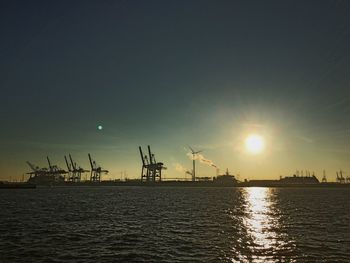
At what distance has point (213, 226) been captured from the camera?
40156 mm

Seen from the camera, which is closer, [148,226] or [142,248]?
[142,248]

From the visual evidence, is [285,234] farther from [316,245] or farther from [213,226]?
[213,226]

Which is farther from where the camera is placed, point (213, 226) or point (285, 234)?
point (213, 226)

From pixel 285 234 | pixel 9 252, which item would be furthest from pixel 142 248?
pixel 285 234

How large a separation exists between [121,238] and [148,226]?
8.99m

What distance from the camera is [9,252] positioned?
80.2ft

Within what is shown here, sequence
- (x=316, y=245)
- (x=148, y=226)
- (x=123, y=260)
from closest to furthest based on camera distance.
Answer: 1. (x=123, y=260)
2. (x=316, y=245)
3. (x=148, y=226)

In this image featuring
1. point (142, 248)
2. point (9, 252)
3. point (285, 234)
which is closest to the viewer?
point (9, 252)

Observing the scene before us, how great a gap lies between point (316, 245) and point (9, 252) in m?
24.9

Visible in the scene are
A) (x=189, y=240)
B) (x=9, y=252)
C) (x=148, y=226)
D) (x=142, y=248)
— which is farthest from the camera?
(x=148, y=226)

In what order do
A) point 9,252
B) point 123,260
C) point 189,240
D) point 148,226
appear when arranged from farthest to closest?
1. point 148,226
2. point 189,240
3. point 9,252
4. point 123,260

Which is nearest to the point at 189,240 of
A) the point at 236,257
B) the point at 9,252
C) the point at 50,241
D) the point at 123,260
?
the point at 236,257

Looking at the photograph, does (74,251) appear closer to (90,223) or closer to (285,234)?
(90,223)

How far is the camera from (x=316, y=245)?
28359 mm
